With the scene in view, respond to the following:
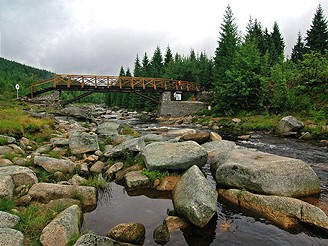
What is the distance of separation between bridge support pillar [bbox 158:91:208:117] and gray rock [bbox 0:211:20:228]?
2892 cm

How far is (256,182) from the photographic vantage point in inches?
210

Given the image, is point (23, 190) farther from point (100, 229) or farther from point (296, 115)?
point (296, 115)

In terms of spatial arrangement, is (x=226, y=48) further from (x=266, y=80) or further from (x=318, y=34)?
(x=318, y=34)

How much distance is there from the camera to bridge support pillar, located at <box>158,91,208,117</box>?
106ft

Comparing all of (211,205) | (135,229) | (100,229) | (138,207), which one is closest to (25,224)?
(100,229)

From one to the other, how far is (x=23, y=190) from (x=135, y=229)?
2.59m

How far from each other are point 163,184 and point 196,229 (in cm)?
200

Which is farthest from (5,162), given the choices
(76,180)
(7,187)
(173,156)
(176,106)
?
(176,106)

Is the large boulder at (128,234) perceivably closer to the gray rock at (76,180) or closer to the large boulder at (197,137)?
the gray rock at (76,180)

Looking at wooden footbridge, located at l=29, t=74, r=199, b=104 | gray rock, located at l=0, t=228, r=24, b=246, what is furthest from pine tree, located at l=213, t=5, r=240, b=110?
gray rock, located at l=0, t=228, r=24, b=246

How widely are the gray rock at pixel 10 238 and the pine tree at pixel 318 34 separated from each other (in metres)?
45.6

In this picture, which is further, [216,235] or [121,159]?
[121,159]

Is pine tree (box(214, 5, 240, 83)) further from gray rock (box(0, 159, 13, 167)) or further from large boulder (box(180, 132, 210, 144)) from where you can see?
gray rock (box(0, 159, 13, 167))

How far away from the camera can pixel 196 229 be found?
4328mm
